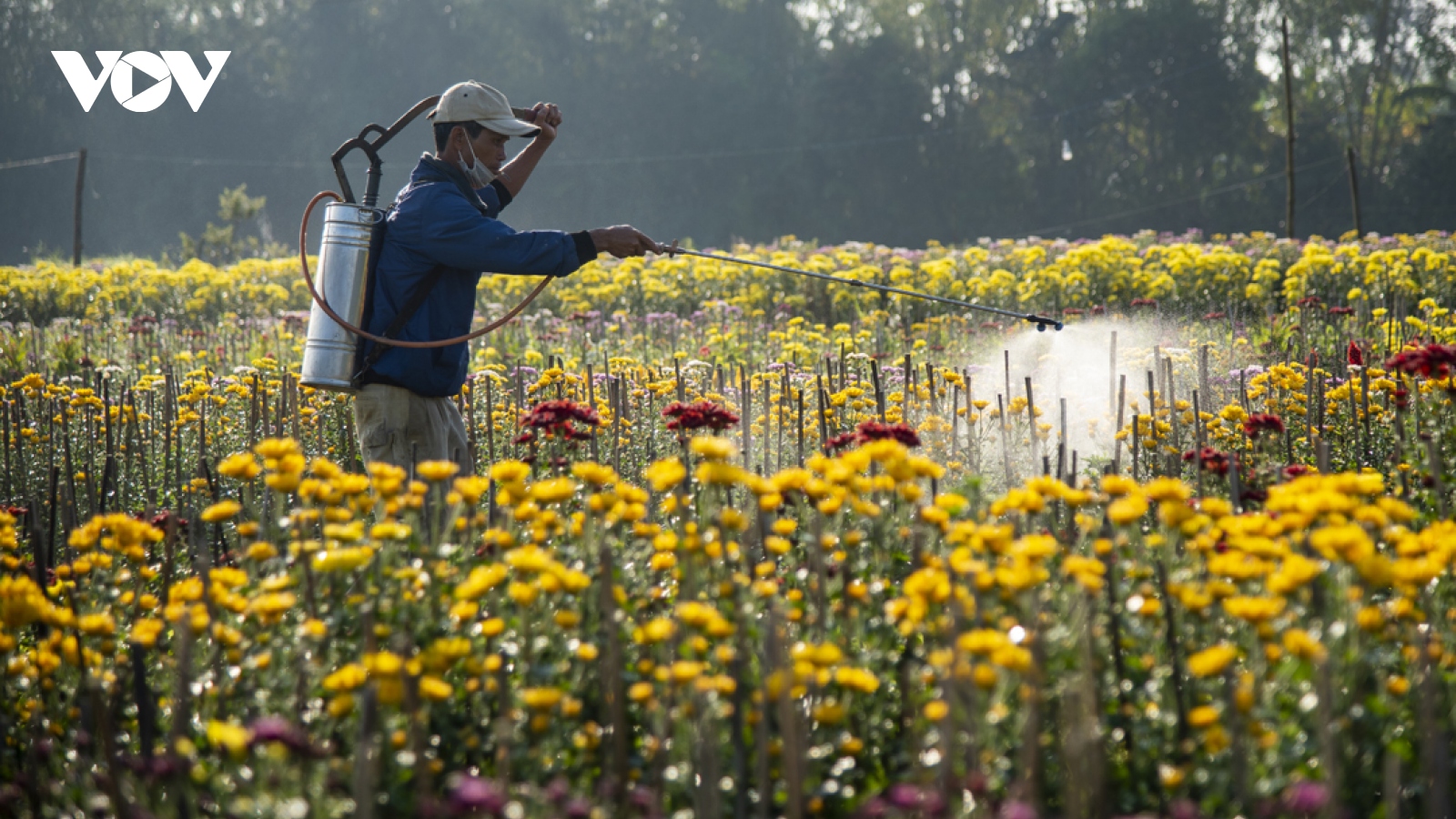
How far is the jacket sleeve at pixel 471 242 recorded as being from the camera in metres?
3.69

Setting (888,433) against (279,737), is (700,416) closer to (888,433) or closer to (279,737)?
(888,433)

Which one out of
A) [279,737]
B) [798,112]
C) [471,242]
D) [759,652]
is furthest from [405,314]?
[798,112]

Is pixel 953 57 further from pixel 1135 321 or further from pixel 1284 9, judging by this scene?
pixel 1135 321

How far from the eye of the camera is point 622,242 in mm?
3980

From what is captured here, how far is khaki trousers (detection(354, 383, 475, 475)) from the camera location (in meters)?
3.91

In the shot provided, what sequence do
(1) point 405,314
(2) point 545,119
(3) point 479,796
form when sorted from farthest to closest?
(2) point 545,119 → (1) point 405,314 → (3) point 479,796

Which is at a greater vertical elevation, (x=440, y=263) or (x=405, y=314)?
(x=440, y=263)

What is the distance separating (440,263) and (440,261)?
0.30 ft

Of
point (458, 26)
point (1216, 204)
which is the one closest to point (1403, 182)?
point (1216, 204)

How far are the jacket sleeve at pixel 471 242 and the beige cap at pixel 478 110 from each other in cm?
29

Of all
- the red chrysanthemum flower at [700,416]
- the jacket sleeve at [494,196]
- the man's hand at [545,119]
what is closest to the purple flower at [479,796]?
the red chrysanthemum flower at [700,416]

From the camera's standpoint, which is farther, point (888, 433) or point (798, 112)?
point (798, 112)

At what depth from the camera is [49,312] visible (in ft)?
42.5

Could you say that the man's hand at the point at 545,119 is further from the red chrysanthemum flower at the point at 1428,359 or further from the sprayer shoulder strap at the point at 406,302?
the red chrysanthemum flower at the point at 1428,359
